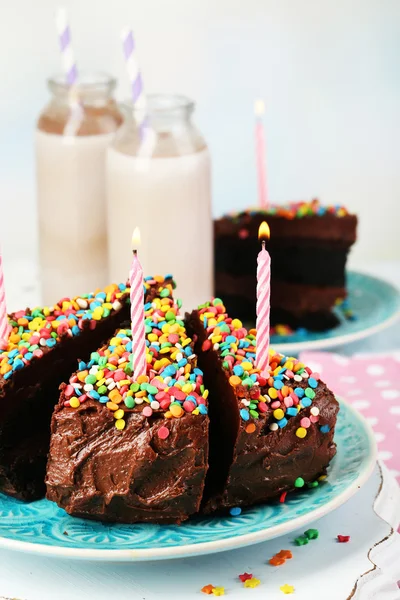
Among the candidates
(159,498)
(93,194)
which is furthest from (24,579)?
(93,194)

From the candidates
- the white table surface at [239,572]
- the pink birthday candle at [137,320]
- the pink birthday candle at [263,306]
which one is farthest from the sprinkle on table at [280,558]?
the pink birthday candle at [137,320]

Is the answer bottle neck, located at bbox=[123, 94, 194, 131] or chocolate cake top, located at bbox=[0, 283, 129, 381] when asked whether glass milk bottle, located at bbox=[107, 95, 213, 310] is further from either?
chocolate cake top, located at bbox=[0, 283, 129, 381]

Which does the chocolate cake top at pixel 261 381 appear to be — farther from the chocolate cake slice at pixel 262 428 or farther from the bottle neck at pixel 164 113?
the bottle neck at pixel 164 113

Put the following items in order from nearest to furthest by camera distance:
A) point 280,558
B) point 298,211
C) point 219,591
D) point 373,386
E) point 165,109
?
point 219,591 < point 280,558 < point 373,386 < point 165,109 < point 298,211

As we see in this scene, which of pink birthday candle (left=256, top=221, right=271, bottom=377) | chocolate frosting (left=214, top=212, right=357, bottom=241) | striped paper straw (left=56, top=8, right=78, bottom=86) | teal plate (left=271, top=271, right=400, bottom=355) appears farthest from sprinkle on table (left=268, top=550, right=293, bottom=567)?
striped paper straw (left=56, top=8, right=78, bottom=86)

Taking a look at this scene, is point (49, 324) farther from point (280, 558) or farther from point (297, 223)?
point (297, 223)

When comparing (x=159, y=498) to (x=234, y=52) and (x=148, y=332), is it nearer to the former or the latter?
(x=148, y=332)

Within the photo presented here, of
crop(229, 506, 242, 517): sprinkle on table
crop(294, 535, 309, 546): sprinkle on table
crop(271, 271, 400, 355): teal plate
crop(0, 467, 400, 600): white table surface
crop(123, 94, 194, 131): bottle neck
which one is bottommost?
crop(0, 467, 400, 600): white table surface

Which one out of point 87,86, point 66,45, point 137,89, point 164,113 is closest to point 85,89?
point 87,86
